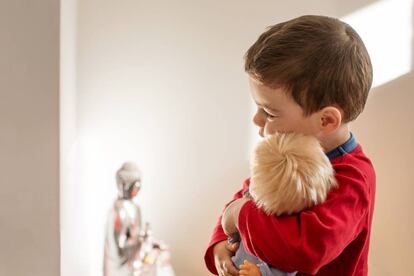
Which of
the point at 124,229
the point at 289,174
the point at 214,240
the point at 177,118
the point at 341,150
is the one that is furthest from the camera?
the point at 177,118

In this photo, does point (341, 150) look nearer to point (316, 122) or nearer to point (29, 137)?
point (316, 122)

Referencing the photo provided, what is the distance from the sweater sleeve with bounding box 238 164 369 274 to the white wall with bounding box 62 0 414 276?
1.55 ft

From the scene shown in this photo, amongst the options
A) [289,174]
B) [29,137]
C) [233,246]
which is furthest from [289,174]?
[29,137]

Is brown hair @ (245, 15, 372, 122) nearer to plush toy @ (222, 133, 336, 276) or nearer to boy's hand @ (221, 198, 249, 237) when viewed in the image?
plush toy @ (222, 133, 336, 276)

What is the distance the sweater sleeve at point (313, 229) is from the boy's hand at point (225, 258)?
0.36 feet

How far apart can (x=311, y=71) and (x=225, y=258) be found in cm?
38

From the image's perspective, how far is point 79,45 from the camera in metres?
1.47

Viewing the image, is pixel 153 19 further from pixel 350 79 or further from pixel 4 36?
pixel 350 79

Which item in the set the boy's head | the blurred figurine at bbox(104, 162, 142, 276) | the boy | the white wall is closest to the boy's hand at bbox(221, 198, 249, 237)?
the boy

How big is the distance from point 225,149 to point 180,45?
28 centimetres

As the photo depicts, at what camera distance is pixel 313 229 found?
0.93m

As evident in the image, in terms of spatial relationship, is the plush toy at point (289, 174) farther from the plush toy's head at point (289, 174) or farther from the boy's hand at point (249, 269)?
the boy's hand at point (249, 269)

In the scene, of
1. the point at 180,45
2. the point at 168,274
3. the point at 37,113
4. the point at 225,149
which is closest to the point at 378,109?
the point at 225,149

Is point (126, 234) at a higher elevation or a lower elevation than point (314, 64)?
lower
